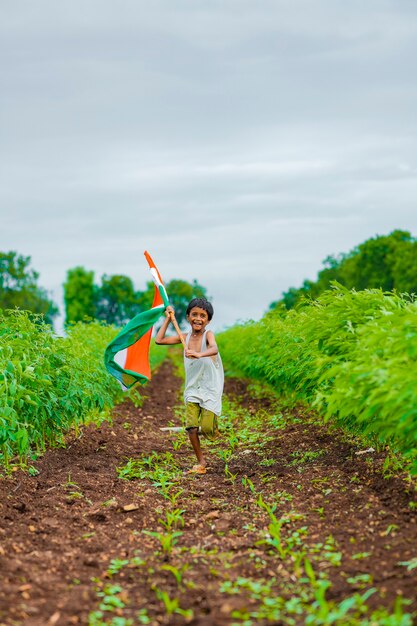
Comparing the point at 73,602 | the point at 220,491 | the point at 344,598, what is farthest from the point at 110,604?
the point at 220,491

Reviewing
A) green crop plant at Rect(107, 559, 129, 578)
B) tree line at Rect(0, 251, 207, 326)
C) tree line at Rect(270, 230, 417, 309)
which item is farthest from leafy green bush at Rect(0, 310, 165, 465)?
tree line at Rect(0, 251, 207, 326)

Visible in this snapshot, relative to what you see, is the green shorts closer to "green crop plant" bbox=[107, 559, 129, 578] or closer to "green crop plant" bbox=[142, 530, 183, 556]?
"green crop plant" bbox=[142, 530, 183, 556]

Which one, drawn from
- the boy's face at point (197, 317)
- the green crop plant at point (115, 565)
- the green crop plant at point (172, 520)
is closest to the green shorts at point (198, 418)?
the boy's face at point (197, 317)

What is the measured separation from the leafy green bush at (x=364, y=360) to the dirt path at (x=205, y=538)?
730mm

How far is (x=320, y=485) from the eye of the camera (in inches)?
277

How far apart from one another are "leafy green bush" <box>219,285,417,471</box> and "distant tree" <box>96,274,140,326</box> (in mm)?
83783

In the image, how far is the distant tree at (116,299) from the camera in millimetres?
93750

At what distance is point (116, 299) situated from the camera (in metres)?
94.1

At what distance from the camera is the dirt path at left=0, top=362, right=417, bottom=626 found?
4.36m

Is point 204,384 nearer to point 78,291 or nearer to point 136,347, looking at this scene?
Result: point 136,347

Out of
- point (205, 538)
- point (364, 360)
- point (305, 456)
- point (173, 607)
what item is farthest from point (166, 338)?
point (173, 607)

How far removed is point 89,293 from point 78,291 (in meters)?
1.37

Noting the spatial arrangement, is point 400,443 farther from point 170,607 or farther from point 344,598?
point 170,607

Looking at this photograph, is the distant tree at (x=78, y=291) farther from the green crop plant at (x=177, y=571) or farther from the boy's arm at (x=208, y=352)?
the green crop plant at (x=177, y=571)
